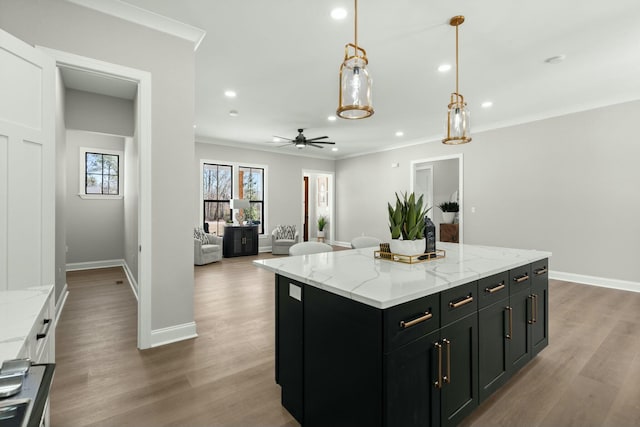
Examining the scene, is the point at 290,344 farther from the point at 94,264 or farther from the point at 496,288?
the point at 94,264

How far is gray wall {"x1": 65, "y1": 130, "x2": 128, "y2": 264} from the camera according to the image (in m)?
5.85

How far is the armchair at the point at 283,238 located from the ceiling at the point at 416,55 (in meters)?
3.23

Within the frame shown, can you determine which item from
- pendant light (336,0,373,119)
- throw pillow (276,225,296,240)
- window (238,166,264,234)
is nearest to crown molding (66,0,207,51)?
pendant light (336,0,373,119)

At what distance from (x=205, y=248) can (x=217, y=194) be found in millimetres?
→ 1843

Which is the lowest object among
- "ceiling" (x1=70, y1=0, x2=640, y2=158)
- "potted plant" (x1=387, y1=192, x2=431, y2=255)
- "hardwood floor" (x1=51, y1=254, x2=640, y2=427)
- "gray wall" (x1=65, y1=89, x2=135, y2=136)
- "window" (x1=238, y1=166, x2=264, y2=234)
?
"hardwood floor" (x1=51, y1=254, x2=640, y2=427)

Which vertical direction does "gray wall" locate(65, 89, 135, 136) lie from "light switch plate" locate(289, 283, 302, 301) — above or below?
above

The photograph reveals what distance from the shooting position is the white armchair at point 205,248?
249 inches

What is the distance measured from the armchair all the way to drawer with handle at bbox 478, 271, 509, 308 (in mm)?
6088

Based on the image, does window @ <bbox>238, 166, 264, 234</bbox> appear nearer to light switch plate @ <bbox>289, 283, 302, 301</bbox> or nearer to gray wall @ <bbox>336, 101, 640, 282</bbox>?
gray wall @ <bbox>336, 101, 640, 282</bbox>

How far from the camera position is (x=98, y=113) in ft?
13.2

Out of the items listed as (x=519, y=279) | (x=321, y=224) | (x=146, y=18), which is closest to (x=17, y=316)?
(x=146, y=18)

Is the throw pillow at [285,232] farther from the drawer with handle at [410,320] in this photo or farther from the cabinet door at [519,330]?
the drawer with handle at [410,320]

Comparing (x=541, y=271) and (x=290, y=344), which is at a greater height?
(x=541, y=271)

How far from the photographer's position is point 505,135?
5.73m
